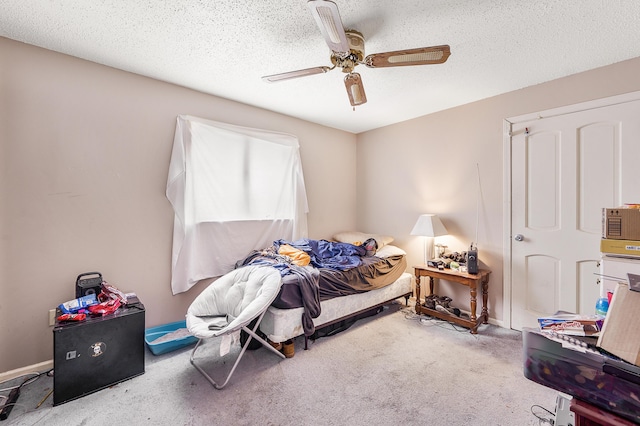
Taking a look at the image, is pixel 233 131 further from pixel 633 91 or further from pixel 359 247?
pixel 633 91

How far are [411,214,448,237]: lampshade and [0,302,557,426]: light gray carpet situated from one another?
1146mm

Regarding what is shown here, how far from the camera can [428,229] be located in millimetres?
3199

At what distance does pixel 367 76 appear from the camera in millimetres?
2525

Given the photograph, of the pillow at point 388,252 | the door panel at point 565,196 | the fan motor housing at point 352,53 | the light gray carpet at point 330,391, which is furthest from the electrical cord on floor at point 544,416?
the fan motor housing at point 352,53

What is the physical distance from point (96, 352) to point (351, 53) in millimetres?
2704

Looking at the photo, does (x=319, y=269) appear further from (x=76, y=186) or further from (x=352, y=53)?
(x=76, y=186)

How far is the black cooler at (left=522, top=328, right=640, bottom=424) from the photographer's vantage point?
81cm

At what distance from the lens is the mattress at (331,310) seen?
2.25 meters

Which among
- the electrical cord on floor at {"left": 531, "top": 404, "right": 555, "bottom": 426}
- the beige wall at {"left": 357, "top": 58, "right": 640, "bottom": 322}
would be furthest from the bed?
the electrical cord on floor at {"left": 531, "top": 404, "right": 555, "bottom": 426}

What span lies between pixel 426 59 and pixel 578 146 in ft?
6.00

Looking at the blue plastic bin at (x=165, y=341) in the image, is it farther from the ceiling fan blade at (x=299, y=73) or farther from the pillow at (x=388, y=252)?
the ceiling fan blade at (x=299, y=73)

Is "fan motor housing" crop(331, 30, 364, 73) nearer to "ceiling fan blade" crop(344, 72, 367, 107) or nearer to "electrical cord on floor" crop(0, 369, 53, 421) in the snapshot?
"ceiling fan blade" crop(344, 72, 367, 107)

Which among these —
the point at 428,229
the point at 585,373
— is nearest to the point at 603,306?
the point at 585,373

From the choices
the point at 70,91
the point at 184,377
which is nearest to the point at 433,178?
the point at 184,377
